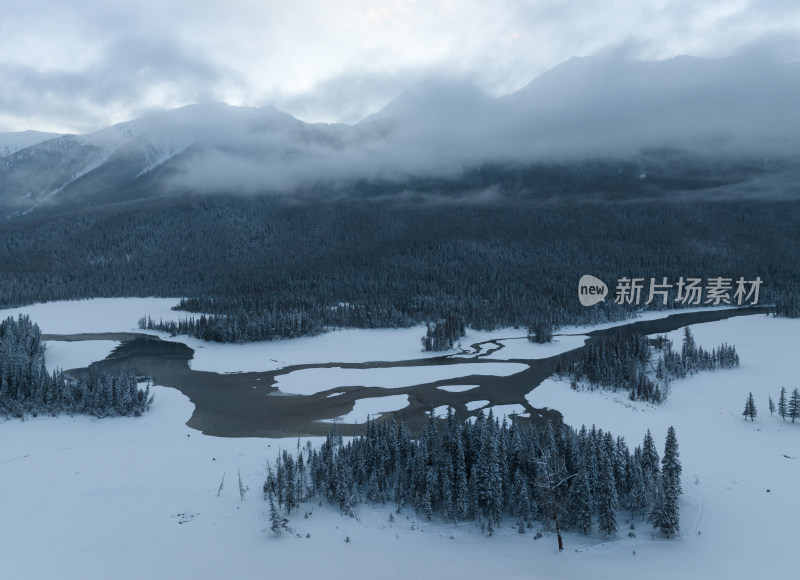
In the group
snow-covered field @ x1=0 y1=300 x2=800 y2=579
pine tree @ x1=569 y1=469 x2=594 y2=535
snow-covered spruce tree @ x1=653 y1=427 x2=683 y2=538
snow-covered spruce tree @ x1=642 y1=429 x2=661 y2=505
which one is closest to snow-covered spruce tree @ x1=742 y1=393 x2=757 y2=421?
snow-covered field @ x1=0 y1=300 x2=800 y2=579

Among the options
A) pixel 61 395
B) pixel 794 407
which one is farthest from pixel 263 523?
pixel 794 407

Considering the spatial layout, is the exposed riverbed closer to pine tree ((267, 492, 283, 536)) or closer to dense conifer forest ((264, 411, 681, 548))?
dense conifer forest ((264, 411, 681, 548))

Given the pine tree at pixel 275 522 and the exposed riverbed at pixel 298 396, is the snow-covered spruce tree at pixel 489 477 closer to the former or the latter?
the pine tree at pixel 275 522

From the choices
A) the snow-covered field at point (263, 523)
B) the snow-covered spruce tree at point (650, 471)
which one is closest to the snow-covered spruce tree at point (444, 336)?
the snow-covered field at point (263, 523)

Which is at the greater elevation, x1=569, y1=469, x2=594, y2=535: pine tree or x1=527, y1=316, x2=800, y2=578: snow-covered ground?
x1=569, y1=469, x2=594, y2=535: pine tree

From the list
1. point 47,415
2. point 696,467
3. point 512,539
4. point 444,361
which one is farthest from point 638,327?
point 47,415

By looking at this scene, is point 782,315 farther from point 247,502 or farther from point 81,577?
point 81,577

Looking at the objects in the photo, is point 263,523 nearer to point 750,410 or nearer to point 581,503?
point 581,503
